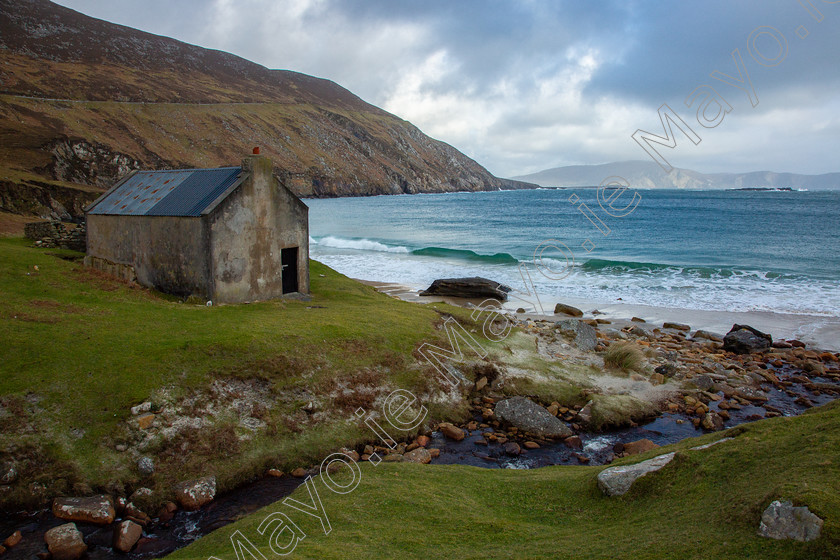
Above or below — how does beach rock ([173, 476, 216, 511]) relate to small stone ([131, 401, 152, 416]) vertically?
below

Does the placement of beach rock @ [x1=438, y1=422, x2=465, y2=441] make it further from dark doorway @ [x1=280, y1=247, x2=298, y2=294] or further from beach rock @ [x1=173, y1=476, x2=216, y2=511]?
dark doorway @ [x1=280, y1=247, x2=298, y2=294]

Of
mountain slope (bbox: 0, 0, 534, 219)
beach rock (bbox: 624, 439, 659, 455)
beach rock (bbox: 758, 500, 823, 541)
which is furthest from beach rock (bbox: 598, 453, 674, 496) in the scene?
mountain slope (bbox: 0, 0, 534, 219)

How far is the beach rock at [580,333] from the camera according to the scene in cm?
2055

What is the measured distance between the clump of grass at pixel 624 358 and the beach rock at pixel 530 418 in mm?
5258

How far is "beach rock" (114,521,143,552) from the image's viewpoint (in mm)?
8945

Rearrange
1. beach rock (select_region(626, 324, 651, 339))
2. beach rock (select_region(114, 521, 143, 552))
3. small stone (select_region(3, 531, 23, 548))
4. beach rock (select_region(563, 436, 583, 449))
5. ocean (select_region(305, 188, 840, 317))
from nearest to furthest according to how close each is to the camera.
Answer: small stone (select_region(3, 531, 23, 548)) → beach rock (select_region(114, 521, 143, 552)) → beach rock (select_region(563, 436, 583, 449)) → beach rock (select_region(626, 324, 651, 339)) → ocean (select_region(305, 188, 840, 317))

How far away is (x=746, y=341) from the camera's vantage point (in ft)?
70.7

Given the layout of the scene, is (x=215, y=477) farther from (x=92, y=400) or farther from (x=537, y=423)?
(x=537, y=423)

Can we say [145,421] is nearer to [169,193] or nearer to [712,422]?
[169,193]

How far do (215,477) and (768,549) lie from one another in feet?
32.0

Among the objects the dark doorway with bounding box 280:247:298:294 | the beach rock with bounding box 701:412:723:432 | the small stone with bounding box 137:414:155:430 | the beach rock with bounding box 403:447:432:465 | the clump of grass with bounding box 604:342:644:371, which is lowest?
the beach rock with bounding box 403:447:432:465

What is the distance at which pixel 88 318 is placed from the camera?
49.4 feet

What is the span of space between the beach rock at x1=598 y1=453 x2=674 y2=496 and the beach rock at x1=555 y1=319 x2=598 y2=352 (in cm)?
1303

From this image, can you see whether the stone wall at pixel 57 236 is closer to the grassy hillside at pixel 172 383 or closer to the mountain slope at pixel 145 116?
the grassy hillside at pixel 172 383
